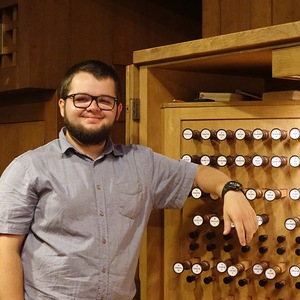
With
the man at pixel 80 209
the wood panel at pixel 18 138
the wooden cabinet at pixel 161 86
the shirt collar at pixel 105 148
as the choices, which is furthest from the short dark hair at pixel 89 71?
the wood panel at pixel 18 138

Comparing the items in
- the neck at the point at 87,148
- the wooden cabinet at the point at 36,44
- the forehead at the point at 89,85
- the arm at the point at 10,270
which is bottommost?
the arm at the point at 10,270

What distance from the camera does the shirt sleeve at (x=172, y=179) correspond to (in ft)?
7.13

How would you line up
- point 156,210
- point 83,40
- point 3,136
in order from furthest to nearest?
point 3,136
point 83,40
point 156,210

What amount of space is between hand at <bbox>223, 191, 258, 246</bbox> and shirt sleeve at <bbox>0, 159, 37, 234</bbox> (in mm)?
639

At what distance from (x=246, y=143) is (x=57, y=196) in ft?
2.30

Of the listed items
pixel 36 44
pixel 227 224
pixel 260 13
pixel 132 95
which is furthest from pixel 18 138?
pixel 227 224

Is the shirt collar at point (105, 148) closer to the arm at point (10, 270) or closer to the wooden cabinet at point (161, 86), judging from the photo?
the wooden cabinet at point (161, 86)

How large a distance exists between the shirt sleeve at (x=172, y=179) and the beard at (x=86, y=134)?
0.78 ft

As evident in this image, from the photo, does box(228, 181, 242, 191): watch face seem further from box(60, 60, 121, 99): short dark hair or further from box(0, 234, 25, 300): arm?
box(0, 234, 25, 300): arm

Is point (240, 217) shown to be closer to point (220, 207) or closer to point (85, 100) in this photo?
point (220, 207)

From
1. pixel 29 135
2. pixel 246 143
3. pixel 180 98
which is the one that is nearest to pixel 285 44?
pixel 246 143

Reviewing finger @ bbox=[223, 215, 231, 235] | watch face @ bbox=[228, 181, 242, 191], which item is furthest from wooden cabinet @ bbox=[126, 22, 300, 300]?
finger @ bbox=[223, 215, 231, 235]

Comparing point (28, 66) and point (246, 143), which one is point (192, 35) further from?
point (246, 143)

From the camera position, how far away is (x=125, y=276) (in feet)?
Answer: 6.72
